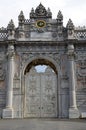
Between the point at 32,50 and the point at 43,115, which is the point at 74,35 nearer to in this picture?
the point at 32,50

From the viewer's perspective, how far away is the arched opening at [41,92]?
22328 mm

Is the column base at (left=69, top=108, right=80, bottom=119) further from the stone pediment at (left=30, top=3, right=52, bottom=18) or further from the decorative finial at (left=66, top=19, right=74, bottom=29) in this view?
the stone pediment at (left=30, top=3, right=52, bottom=18)

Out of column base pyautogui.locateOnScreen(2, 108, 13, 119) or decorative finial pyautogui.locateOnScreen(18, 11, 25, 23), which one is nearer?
column base pyautogui.locateOnScreen(2, 108, 13, 119)

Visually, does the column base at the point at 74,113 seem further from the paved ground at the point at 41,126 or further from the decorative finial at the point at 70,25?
the decorative finial at the point at 70,25

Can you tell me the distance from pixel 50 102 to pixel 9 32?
287 inches

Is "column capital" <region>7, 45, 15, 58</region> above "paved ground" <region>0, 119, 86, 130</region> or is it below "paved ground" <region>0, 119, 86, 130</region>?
above

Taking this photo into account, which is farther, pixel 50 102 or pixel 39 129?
pixel 50 102

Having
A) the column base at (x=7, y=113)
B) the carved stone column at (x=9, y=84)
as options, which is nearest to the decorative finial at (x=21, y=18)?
the carved stone column at (x=9, y=84)

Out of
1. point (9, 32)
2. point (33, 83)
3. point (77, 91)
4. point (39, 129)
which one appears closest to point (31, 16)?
point (9, 32)

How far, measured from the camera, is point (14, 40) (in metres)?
22.8

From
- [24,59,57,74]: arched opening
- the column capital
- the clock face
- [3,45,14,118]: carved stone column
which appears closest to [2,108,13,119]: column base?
[3,45,14,118]: carved stone column

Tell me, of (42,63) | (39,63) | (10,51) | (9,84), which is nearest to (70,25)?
(42,63)

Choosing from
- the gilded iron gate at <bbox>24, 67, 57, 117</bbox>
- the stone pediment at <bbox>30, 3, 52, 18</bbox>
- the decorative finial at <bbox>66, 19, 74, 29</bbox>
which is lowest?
the gilded iron gate at <bbox>24, 67, 57, 117</bbox>

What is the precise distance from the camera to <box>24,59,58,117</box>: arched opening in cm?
2233
